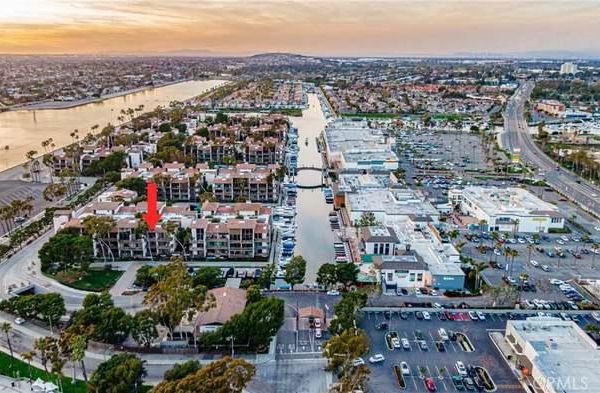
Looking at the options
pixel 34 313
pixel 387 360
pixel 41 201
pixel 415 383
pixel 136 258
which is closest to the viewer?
pixel 415 383

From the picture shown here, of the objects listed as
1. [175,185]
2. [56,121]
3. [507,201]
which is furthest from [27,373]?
[56,121]

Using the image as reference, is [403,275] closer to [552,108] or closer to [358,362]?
[358,362]

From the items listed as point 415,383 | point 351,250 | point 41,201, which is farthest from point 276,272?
point 41,201

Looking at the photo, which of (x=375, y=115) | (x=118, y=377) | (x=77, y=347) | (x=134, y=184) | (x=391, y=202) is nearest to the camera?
(x=118, y=377)

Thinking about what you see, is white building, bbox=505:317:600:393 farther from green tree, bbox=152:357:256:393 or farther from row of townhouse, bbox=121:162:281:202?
row of townhouse, bbox=121:162:281:202

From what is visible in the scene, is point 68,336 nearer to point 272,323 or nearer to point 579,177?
point 272,323

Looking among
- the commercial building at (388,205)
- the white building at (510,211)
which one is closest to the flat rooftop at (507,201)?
the white building at (510,211)
